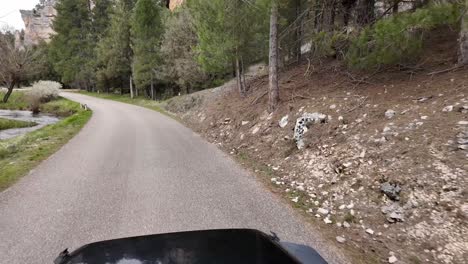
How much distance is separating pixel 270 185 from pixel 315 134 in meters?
2.01

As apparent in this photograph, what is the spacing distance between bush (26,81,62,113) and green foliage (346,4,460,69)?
35.1 meters

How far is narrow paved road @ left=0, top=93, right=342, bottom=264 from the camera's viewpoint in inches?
171

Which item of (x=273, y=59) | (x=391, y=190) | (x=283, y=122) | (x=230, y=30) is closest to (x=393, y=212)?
Answer: (x=391, y=190)

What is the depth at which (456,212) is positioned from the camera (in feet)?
→ 13.1

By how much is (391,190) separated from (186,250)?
381 centimetres

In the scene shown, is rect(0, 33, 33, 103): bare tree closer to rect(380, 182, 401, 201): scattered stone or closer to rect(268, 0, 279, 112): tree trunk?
rect(268, 0, 279, 112): tree trunk

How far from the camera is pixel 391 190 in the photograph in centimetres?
485

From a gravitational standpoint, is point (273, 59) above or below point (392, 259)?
above

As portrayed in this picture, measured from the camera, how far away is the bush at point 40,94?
112 ft

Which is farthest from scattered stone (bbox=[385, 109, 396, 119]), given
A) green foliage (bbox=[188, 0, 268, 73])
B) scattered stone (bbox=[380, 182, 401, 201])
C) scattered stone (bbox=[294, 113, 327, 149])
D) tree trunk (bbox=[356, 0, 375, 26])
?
green foliage (bbox=[188, 0, 268, 73])

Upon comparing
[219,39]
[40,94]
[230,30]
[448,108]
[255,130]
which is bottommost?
[255,130]

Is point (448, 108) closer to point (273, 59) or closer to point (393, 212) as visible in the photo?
point (393, 212)

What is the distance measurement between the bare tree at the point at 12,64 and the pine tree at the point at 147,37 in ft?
53.4

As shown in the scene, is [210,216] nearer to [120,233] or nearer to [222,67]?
[120,233]
